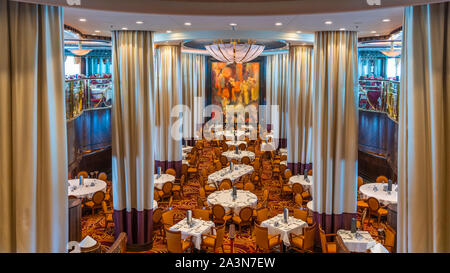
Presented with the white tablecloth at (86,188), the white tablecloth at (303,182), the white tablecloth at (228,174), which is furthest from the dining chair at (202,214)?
the white tablecloth at (303,182)

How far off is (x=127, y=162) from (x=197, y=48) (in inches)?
439

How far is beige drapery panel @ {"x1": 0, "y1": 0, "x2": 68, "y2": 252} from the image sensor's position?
14.0ft

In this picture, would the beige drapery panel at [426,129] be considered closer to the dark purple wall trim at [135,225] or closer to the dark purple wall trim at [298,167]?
the dark purple wall trim at [135,225]

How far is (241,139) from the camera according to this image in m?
20.6

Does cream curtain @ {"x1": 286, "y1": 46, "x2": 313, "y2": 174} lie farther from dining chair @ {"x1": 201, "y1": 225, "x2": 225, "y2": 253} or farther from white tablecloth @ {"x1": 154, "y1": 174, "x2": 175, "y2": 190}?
dining chair @ {"x1": 201, "y1": 225, "x2": 225, "y2": 253}

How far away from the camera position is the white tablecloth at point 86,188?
10.3m

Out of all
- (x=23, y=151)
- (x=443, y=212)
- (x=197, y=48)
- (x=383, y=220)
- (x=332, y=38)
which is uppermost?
(x=197, y=48)

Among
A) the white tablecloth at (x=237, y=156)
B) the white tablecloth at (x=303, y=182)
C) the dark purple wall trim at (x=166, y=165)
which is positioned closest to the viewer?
the white tablecloth at (x=303, y=182)

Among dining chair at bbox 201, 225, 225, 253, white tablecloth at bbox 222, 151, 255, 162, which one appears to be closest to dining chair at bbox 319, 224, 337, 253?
dining chair at bbox 201, 225, 225, 253

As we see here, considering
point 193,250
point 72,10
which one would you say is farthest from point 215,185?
point 72,10

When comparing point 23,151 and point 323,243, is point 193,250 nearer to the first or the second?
point 323,243

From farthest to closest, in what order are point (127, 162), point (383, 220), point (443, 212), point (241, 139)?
1. point (241, 139)
2. point (383, 220)
3. point (127, 162)
4. point (443, 212)

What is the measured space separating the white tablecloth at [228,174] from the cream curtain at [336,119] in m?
4.40

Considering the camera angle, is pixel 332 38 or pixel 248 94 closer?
pixel 332 38
